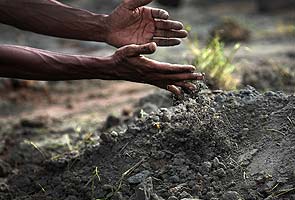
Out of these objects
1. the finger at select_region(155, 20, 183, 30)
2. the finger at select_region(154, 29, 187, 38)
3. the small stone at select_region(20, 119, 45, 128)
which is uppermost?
the finger at select_region(155, 20, 183, 30)

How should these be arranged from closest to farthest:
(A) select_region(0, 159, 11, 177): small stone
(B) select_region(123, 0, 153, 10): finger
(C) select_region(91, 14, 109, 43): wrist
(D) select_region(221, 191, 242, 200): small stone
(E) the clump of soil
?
1. (D) select_region(221, 191, 242, 200): small stone
2. (E) the clump of soil
3. (B) select_region(123, 0, 153, 10): finger
4. (C) select_region(91, 14, 109, 43): wrist
5. (A) select_region(0, 159, 11, 177): small stone

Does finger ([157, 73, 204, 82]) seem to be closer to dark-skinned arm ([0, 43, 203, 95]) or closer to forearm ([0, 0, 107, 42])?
dark-skinned arm ([0, 43, 203, 95])

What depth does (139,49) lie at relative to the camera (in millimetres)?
3459

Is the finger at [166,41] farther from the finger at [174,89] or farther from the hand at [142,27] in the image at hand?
the finger at [174,89]

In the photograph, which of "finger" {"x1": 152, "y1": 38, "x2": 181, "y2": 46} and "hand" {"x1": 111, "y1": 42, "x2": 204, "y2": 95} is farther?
"finger" {"x1": 152, "y1": 38, "x2": 181, "y2": 46}

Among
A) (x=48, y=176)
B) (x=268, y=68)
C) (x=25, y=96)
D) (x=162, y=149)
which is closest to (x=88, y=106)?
(x=25, y=96)

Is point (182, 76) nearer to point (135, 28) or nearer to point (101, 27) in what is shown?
point (135, 28)

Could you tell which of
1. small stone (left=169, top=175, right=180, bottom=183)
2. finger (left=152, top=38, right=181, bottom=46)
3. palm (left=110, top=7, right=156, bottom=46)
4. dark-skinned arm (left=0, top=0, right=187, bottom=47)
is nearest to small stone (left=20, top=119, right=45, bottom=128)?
dark-skinned arm (left=0, top=0, right=187, bottom=47)

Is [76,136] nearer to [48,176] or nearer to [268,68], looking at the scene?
[48,176]

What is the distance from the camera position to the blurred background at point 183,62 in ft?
18.6

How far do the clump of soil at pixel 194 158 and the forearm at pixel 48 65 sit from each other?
0.46 meters

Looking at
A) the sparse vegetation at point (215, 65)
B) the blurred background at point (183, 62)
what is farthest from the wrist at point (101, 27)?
the sparse vegetation at point (215, 65)

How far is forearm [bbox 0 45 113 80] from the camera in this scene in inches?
143

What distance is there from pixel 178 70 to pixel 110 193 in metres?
0.74
